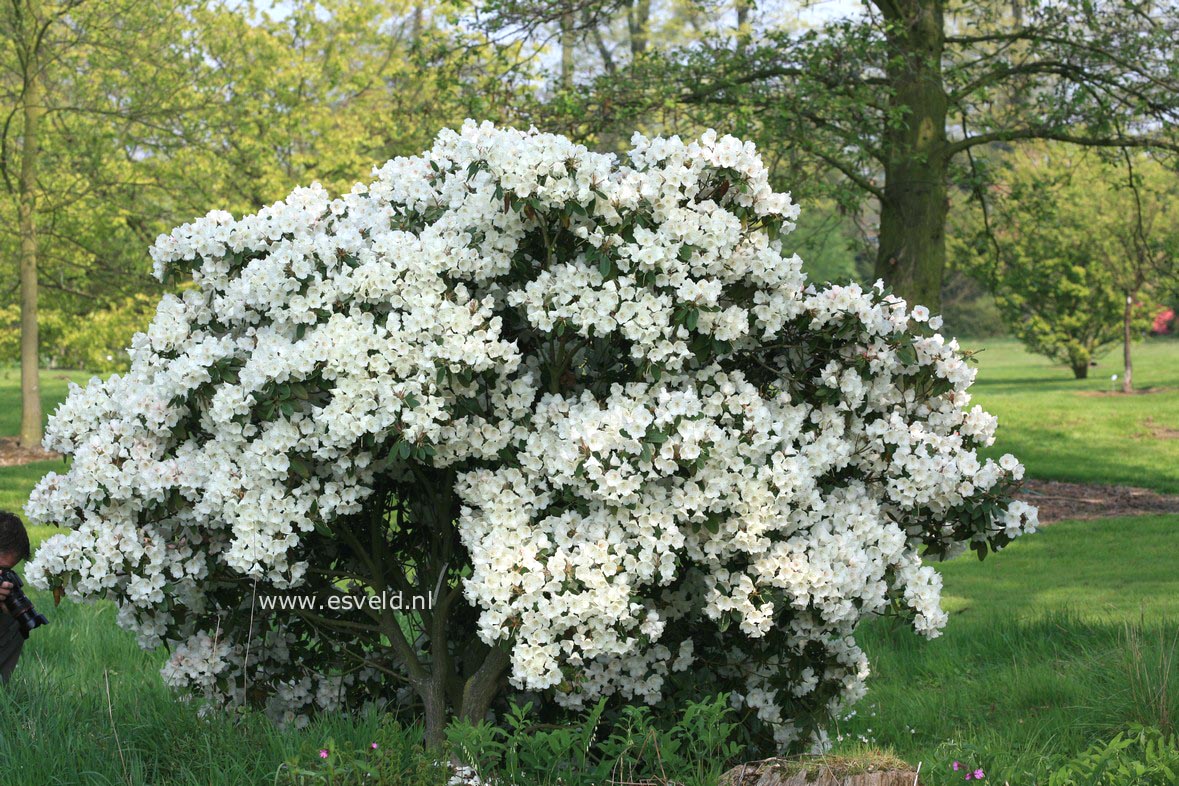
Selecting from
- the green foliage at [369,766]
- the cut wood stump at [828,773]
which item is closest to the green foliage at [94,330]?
the green foliage at [369,766]

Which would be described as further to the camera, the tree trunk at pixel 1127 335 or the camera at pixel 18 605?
the tree trunk at pixel 1127 335

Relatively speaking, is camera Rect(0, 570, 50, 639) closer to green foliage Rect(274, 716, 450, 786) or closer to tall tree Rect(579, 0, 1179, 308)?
green foliage Rect(274, 716, 450, 786)

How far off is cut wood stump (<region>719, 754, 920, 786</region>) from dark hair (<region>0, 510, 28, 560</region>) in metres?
3.20

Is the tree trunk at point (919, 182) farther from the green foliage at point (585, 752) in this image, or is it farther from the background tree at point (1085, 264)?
the background tree at point (1085, 264)

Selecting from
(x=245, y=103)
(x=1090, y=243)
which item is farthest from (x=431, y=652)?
(x=1090, y=243)

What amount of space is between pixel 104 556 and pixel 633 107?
7783 mm

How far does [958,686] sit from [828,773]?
2832 millimetres

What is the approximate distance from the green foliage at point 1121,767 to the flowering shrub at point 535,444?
72cm

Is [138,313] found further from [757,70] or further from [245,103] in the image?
[757,70]

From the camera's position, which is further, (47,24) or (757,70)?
(47,24)

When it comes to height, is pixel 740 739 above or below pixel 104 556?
below

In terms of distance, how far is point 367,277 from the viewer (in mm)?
3934

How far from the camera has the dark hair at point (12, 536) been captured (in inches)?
192

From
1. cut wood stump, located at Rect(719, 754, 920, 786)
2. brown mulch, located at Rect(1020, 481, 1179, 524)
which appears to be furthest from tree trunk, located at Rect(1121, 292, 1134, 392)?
cut wood stump, located at Rect(719, 754, 920, 786)
